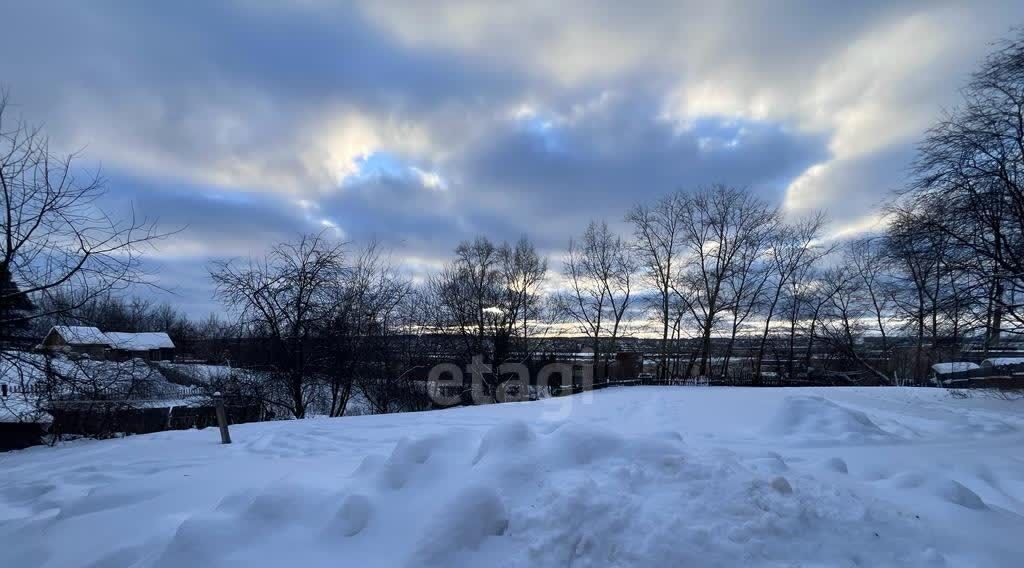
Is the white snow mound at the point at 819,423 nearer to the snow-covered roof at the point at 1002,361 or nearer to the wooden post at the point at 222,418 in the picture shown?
the wooden post at the point at 222,418

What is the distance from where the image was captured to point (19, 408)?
741 centimetres

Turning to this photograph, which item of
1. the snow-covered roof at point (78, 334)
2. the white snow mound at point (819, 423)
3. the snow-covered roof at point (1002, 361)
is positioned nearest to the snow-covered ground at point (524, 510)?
the white snow mound at point (819, 423)

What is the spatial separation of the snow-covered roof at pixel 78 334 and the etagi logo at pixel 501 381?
40.0 ft

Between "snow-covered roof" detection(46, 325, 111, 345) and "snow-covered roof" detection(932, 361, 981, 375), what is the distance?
2092 centimetres

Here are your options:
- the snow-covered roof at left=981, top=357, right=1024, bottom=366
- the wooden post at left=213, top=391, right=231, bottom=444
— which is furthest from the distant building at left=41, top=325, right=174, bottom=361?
the snow-covered roof at left=981, top=357, right=1024, bottom=366

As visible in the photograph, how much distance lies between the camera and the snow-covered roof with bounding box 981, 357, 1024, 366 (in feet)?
48.2

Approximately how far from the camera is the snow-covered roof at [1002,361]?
14.7m

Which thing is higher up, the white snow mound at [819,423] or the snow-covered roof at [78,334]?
the snow-covered roof at [78,334]

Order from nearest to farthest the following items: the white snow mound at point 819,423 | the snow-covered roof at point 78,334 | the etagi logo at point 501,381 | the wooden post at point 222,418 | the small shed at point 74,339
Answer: the wooden post at point 222,418
the white snow mound at point 819,423
the small shed at point 74,339
the snow-covered roof at point 78,334
the etagi logo at point 501,381

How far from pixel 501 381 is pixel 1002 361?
56.1 feet

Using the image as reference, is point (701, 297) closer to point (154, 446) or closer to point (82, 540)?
point (154, 446)

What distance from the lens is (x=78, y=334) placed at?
7.80m

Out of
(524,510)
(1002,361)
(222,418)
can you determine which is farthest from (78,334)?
(1002,361)

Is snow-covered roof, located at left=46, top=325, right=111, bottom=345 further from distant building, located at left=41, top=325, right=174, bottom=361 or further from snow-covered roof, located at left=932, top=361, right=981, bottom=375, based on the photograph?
snow-covered roof, located at left=932, top=361, right=981, bottom=375
